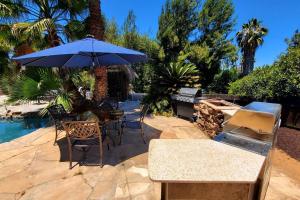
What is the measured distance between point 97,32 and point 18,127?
19.6 feet

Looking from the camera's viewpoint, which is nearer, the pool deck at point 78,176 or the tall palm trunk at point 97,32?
the pool deck at point 78,176

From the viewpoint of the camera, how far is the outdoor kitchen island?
52.5 inches

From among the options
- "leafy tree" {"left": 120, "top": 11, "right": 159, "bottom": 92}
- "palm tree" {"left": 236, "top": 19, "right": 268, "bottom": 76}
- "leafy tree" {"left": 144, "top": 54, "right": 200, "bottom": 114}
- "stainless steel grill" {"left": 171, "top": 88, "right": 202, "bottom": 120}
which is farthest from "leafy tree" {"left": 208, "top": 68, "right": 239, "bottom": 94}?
"palm tree" {"left": 236, "top": 19, "right": 268, "bottom": 76}

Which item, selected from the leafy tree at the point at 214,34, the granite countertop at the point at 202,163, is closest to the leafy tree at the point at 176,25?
the leafy tree at the point at 214,34

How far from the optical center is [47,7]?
6.85 metres

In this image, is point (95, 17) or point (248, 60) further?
point (248, 60)

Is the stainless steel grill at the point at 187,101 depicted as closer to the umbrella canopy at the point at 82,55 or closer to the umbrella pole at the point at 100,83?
the umbrella canopy at the point at 82,55

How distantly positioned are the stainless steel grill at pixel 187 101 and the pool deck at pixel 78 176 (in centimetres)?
264

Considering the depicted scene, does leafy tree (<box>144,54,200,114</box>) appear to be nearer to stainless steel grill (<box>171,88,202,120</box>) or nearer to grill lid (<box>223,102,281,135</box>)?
stainless steel grill (<box>171,88,202,120</box>)

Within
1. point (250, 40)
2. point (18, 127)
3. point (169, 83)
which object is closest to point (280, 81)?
point (169, 83)

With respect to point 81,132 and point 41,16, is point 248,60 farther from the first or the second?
point 81,132

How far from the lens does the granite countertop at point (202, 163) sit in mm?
1339

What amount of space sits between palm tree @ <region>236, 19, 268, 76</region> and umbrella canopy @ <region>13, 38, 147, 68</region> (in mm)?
20088

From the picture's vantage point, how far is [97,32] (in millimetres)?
7055
